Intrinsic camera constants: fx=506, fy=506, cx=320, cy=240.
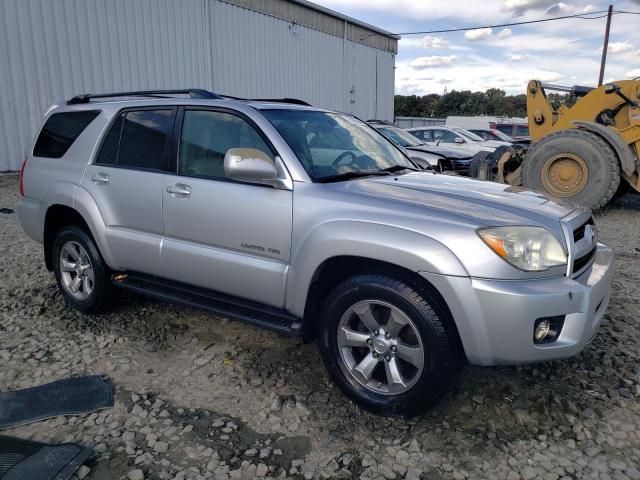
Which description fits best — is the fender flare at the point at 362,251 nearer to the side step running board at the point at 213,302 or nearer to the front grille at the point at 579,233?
the side step running board at the point at 213,302

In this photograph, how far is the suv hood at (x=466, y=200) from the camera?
2.66 m

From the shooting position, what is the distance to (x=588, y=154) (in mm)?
8250

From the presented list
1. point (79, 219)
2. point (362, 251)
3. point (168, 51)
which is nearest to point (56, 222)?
point (79, 219)

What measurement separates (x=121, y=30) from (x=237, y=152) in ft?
39.3

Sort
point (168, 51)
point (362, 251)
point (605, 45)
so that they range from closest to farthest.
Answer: point (362, 251), point (168, 51), point (605, 45)

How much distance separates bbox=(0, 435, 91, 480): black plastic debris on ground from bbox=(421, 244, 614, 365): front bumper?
1955 mm

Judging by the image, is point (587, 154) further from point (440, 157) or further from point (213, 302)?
point (213, 302)

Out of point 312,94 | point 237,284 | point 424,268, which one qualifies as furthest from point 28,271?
point 312,94

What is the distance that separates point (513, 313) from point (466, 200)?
75 cm

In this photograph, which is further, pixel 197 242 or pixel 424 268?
pixel 197 242

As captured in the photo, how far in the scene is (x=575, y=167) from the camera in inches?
333

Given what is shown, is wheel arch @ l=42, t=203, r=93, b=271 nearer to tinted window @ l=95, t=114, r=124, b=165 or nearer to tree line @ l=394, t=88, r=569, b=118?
tinted window @ l=95, t=114, r=124, b=165

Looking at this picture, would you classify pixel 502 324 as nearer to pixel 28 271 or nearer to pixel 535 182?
pixel 28 271

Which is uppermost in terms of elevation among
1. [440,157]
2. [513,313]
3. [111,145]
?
[111,145]
